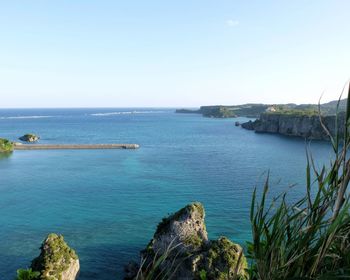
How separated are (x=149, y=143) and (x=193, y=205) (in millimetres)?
73154

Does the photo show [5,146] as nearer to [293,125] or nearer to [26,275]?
[26,275]

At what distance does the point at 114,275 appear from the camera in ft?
77.0

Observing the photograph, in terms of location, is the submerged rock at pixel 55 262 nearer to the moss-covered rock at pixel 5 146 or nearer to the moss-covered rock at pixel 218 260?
the moss-covered rock at pixel 218 260

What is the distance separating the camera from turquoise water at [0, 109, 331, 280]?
28547mm

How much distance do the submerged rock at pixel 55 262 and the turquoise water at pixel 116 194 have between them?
236 centimetres

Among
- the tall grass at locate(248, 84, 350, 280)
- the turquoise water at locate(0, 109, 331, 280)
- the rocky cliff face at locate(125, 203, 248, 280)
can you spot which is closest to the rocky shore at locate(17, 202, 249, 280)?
the rocky cliff face at locate(125, 203, 248, 280)

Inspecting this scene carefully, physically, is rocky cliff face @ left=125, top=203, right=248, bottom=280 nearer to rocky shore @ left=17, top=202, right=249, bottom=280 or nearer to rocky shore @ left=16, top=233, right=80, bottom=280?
rocky shore @ left=17, top=202, right=249, bottom=280

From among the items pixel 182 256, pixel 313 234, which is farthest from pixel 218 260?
pixel 313 234

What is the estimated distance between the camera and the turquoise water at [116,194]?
A: 28.5 m

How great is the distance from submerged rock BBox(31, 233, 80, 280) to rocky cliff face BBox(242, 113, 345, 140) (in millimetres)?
83889

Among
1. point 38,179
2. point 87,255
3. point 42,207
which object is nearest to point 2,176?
point 38,179

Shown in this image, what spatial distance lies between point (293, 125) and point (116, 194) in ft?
290

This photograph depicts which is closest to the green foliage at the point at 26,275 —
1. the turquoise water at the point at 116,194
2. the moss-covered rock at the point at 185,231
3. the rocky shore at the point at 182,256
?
the rocky shore at the point at 182,256

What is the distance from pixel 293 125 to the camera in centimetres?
11750
